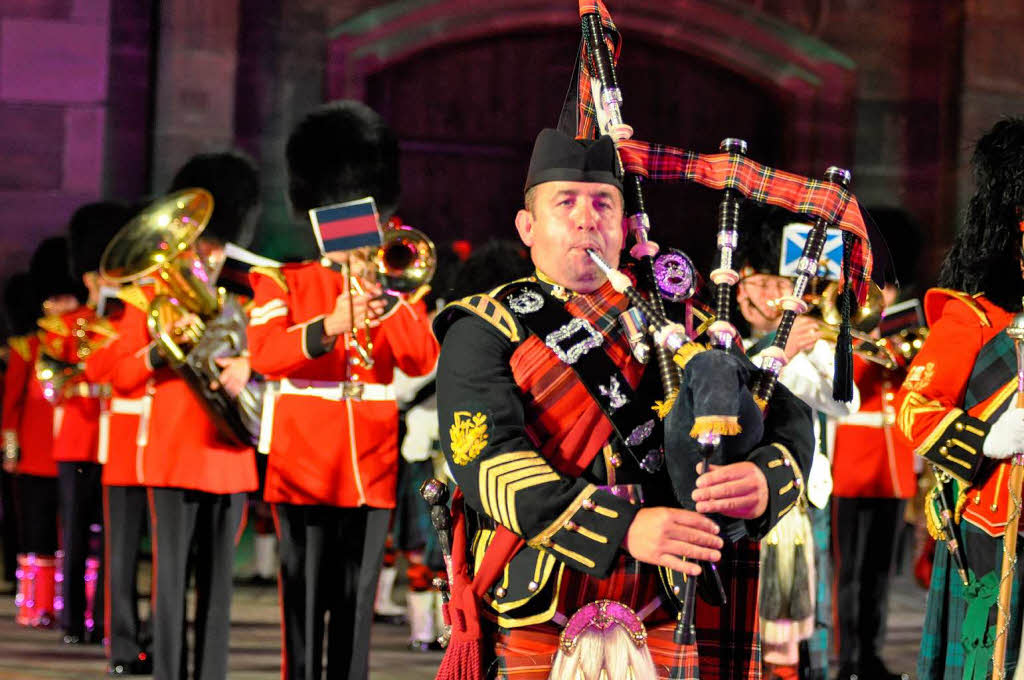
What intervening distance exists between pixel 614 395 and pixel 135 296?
10.6 ft

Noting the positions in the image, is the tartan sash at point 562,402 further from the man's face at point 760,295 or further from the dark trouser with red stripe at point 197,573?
the man's face at point 760,295

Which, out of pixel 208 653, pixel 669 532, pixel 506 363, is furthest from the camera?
pixel 208 653

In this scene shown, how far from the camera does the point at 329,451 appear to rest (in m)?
5.00

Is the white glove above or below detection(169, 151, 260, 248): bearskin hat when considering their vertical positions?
below

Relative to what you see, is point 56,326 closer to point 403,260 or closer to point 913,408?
point 403,260

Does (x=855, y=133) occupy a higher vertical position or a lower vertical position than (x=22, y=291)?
higher

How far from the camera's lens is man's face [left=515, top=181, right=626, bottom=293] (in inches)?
119

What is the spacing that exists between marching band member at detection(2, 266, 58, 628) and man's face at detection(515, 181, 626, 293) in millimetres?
5720

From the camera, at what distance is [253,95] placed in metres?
10.3

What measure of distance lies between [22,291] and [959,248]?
7.41 m

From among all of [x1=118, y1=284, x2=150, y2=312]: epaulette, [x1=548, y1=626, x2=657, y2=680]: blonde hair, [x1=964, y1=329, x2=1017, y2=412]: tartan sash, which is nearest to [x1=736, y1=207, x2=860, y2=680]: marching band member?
[x1=964, y1=329, x2=1017, y2=412]: tartan sash

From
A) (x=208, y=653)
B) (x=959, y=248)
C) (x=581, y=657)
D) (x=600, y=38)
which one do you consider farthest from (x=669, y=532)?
(x=208, y=653)

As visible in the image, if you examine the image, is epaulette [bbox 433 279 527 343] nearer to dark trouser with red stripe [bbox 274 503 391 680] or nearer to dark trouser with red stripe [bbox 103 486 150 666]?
dark trouser with red stripe [bbox 274 503 391 680]

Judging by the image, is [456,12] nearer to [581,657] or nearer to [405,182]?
[405,182]
